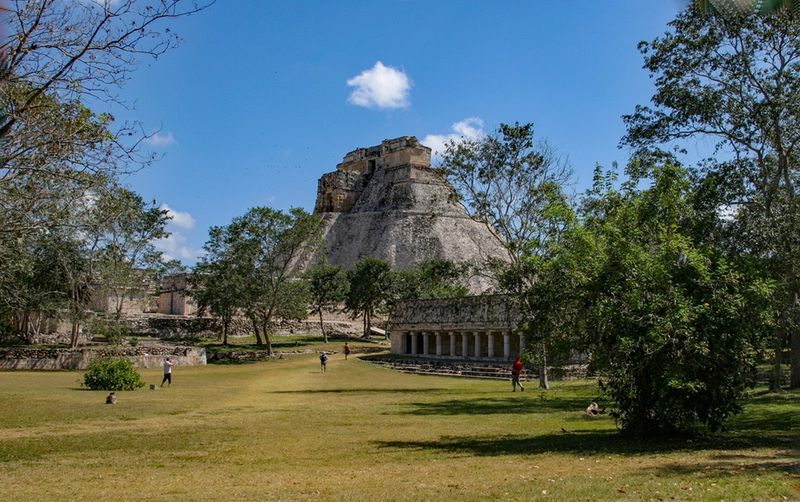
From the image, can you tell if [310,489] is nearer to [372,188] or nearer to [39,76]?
[39,76]

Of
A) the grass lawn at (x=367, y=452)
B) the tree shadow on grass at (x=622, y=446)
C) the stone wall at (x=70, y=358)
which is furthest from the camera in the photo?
the stone wall at (x=70, y=358)

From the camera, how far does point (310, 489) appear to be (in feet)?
27.5

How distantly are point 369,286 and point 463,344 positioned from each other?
21174 millimetres

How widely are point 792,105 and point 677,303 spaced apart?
10406 mm

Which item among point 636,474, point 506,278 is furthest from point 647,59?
point 636,474

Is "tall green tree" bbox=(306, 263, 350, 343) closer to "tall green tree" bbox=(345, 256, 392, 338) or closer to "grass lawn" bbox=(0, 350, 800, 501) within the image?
"tall green tree" bbox=(345, 256, 392, 338)

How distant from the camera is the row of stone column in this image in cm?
4078

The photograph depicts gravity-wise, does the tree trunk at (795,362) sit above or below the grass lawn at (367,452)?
above

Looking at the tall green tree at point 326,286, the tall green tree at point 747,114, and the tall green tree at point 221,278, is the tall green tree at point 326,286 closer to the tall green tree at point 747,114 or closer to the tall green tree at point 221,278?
the tall green tree at point 221,278

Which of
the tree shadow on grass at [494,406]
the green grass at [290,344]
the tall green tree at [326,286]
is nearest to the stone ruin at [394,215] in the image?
the tall green tree at [326,286]

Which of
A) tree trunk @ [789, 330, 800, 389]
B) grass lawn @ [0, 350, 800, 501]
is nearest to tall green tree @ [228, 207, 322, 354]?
grass lawn @ [0, 350, 800, 501]

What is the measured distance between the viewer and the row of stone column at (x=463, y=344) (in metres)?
40.8

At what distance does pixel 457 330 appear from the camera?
4453 centimetres

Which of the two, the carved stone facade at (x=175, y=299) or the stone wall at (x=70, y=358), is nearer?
the stone wall at (x=70, y=358)
